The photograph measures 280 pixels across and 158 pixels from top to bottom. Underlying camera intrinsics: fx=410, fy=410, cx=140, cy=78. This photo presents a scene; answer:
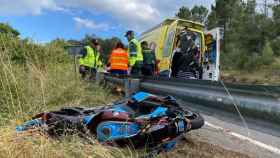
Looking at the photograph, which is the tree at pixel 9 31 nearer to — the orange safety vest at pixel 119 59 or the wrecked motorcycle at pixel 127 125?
the wrecked motorcycle at pixel 127 125

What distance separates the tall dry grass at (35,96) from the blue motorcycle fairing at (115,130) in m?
0.14

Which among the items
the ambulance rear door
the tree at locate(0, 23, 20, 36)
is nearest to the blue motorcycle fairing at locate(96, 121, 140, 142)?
the tree at locate(0, 23, 20, 36)

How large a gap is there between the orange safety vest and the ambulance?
1339 mm

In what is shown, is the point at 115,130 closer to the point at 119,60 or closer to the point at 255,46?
the point at 119,60

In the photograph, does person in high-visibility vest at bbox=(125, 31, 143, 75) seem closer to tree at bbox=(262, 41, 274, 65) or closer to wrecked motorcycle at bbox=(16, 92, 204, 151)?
wrecked motorcycle at bbox=(16, 92, 204, 151)

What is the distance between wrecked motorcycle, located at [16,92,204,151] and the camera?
3879mm

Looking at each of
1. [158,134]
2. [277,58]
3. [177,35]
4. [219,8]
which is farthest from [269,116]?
[219,8]

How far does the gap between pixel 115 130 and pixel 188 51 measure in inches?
313

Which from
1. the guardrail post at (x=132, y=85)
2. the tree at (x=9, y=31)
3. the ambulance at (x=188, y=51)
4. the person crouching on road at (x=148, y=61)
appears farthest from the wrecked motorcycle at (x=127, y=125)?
the ambulance at (x=188, y=51)

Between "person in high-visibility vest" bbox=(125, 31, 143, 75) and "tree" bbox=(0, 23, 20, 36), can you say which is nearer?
"tree" bbox=(0, 23, 20, 36)

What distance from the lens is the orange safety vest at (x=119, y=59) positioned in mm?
10930

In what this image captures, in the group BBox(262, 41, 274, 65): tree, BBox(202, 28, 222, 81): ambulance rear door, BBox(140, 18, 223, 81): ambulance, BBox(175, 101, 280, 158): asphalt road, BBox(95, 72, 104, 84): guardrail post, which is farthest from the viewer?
BBox(262, 41, 274, 65): tree

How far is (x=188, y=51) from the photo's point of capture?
38.2 ft

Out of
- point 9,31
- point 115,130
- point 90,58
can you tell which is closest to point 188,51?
point 90,58
